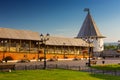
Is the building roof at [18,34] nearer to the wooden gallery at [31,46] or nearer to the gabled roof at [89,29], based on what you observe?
the wooden gallery at [31,46]

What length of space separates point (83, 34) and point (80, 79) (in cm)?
7647

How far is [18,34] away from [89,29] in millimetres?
41355

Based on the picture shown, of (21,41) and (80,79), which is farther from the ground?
(21,41)

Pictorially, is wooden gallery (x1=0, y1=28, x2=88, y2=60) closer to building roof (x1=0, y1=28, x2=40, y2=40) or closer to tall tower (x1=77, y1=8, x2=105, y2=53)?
building roof (x1=0, y1=28, x2=40, y2=40)

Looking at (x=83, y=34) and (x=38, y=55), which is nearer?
(x=38, y=55)

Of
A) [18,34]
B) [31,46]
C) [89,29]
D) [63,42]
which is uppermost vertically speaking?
[89,29]

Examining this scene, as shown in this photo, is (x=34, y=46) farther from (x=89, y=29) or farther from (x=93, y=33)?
(x=93, y=33)

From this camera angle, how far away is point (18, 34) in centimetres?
6481

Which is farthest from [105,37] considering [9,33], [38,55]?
[9,33]

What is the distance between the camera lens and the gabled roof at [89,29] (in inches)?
3907

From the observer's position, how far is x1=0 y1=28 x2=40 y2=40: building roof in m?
60.9

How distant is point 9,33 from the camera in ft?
205

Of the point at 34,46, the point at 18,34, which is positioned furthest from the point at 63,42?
the point at 18,34

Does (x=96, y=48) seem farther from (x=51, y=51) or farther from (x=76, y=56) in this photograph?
(x=51, y=51)
